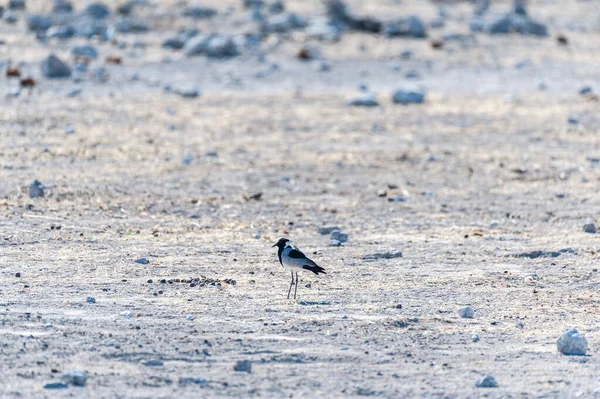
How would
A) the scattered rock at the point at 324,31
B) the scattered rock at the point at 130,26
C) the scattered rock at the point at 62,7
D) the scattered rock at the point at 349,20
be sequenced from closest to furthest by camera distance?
the scattered rock at the point at 130,26
the scattered rock at the point at 324,31
the scattered rock at the point at 349,20
the scattered rock at the point at 62,7

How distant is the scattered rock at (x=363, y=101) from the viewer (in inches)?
666

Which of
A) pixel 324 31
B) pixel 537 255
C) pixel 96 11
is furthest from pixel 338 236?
pixel 96 11

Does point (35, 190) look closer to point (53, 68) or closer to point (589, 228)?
point (589, 228)

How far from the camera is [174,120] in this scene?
1525 centimetres

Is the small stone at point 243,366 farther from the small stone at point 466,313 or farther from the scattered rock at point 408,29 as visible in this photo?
the scattered rock at point 408,29

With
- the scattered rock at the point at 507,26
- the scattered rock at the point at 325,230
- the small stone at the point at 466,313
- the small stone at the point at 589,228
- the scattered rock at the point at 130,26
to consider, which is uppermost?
the small stone at the point at 466,313

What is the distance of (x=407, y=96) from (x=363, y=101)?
76 centimetres

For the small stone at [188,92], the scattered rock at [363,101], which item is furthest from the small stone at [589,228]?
the small stone at [188,92]

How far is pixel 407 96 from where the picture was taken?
17.3 meters

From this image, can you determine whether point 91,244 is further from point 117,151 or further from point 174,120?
point 174,120

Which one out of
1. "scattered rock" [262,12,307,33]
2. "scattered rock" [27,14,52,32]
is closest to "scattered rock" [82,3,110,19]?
"scattered rock" [27,14,52,32]

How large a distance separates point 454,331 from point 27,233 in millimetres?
3736

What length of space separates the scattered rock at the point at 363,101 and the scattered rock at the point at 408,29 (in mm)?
7357

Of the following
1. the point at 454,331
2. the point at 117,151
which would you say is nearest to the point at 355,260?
the point at 454,331
